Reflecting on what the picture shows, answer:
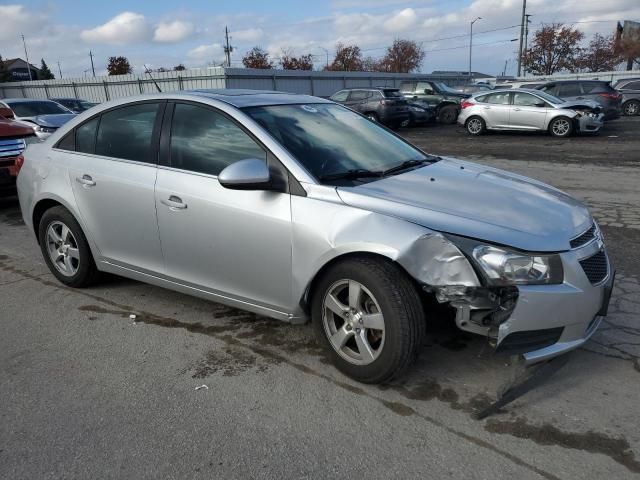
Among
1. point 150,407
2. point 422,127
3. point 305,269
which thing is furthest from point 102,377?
point 422,127

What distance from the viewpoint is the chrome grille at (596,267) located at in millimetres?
3090

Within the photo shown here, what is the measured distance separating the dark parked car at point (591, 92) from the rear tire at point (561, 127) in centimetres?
432

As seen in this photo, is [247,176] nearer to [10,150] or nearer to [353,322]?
[353,322]

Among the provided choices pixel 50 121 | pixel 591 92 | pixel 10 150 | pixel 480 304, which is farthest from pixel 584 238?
pixel 591 92

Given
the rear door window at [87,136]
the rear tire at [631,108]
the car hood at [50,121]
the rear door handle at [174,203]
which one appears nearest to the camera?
the rear door handle at [174,203]

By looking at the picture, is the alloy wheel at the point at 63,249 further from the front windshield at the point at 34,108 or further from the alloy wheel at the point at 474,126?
the alloy wheel at the point at 474,126

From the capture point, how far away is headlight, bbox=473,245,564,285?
9.48ft

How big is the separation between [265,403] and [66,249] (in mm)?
2663

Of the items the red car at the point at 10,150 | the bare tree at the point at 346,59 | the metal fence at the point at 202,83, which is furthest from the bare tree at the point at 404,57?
the red car at the point at 10,150

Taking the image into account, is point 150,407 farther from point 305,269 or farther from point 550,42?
point 550,42

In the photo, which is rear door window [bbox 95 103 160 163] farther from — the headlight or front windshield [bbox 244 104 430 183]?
the headlight

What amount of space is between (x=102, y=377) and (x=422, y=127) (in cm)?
2098

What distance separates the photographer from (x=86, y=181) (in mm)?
4414

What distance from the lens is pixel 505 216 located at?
314 cm
